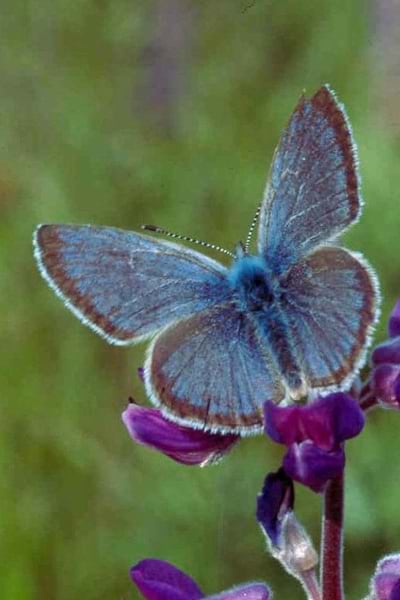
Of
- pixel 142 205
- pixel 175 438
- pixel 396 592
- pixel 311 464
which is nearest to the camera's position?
pixel 311 464

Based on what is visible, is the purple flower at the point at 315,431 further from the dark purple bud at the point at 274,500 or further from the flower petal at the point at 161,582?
the flower petal at the point at 161,582

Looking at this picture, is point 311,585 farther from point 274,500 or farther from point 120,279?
point 120,279

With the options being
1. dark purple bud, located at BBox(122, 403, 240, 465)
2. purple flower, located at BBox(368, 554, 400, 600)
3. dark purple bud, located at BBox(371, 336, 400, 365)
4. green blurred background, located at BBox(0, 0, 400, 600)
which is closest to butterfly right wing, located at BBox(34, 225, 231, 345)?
Answer: dark purple bud, located at BBox(122, 403, 240, 465)

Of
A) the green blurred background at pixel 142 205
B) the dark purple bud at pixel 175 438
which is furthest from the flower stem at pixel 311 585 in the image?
the green blurred background at pixel 142 205

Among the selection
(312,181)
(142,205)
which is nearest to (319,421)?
(312,181)

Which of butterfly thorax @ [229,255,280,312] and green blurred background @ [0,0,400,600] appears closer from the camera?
butterfly thorax @ [229,255,280,312]

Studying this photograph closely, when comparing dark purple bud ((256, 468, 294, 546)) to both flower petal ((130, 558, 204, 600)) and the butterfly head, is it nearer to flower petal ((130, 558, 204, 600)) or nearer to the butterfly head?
flower petal ((130, 558, 204, 600))

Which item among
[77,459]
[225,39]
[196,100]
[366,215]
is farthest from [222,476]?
[225,39]
